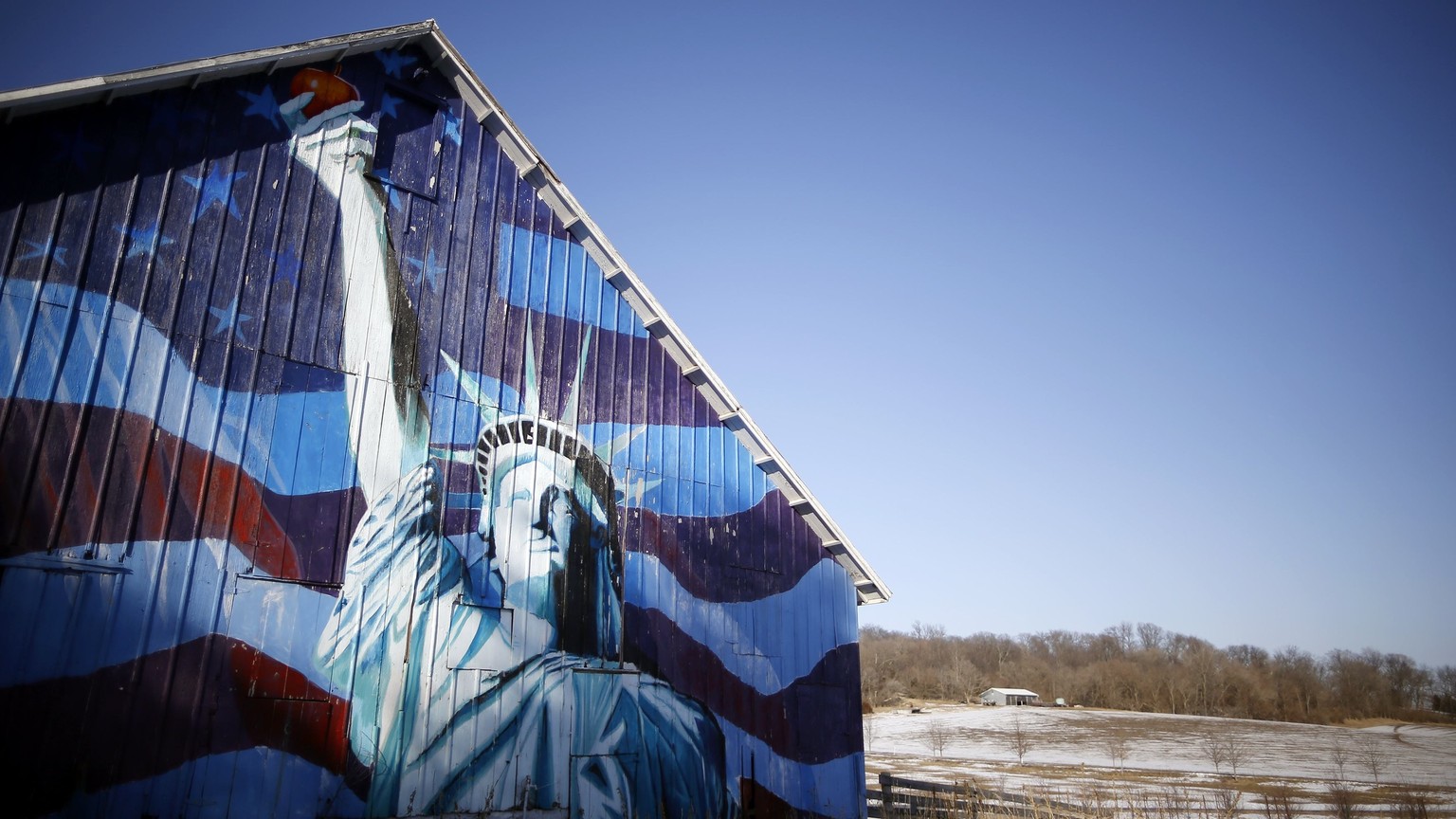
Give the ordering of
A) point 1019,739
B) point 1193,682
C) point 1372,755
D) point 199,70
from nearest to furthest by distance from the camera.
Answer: point 199,70 < point 1372,755 < point 1019,739 < point 1193,682

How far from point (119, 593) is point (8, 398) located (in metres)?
1.76

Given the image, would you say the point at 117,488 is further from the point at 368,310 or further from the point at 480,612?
the point at 480,612

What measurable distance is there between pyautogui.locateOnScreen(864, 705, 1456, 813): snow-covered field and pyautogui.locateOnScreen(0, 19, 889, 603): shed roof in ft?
46.7

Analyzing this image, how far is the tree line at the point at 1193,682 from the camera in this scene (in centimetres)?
8006

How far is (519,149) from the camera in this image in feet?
33.7

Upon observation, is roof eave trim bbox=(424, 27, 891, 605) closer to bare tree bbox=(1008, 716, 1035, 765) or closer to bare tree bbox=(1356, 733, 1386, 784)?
bare tree bbox=(1008, 716, 1035, 765)

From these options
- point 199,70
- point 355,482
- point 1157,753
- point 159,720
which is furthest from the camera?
point 1157,753

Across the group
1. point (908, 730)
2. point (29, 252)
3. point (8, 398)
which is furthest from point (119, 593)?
point (908, 730)

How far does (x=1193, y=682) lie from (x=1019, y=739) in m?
47.5

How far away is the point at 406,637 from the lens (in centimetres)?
817

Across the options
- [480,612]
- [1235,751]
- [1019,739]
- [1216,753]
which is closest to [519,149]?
[480,612]

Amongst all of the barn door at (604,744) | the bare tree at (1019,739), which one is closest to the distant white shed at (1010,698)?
the bare tree at (1019,739)

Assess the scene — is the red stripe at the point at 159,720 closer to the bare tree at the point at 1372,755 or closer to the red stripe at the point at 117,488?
the red stripe at the point at 117,488

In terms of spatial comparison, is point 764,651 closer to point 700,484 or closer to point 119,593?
point 700,484
